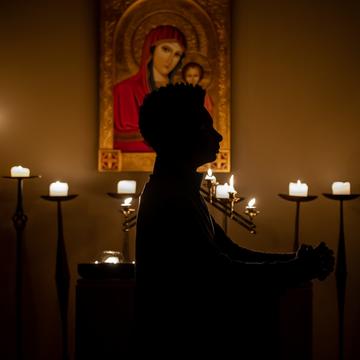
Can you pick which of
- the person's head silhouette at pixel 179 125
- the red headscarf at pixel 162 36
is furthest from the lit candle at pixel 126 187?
the person's head silhouette at pixel 179 125

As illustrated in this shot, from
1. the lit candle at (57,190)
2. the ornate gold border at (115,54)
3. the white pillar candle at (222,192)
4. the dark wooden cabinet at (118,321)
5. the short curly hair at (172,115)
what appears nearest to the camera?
the short curly hair at (172,115)

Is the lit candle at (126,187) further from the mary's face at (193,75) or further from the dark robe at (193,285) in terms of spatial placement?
the dark robe at (193,285)

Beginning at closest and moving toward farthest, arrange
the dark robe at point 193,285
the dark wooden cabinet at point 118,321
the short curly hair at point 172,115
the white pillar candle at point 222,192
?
1. the dark robe at point 193,285
2. the short curly hair at point 172,115
3. the dark wooden cabinet at point 118,321
4. the white pillar candle at point 222,192

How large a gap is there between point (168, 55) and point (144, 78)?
0.61 ft

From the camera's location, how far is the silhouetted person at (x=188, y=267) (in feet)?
3.04

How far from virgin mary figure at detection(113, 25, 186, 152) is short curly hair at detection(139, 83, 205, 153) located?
167 centimetres

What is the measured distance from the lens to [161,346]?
0.97 m

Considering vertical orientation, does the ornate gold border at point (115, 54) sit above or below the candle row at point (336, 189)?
above

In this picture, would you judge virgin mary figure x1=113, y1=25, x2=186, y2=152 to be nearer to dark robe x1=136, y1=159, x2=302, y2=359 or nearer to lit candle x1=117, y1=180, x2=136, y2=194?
lit candle x1=117, y1=180, x2=136, y2=194

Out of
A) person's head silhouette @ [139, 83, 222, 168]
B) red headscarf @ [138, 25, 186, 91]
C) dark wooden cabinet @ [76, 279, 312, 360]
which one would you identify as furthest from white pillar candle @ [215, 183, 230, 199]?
A: person's head silhouette @ [139, 83, 222, 168]

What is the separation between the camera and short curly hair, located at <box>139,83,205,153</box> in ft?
3.38

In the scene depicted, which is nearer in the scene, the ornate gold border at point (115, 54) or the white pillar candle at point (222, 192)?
the white pillar candle at point (222, 192)

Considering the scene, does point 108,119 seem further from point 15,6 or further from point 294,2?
point 294,2

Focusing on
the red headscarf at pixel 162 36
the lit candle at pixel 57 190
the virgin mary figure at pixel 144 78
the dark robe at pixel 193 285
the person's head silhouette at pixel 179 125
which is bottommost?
the dark robe at pixel 193 285
